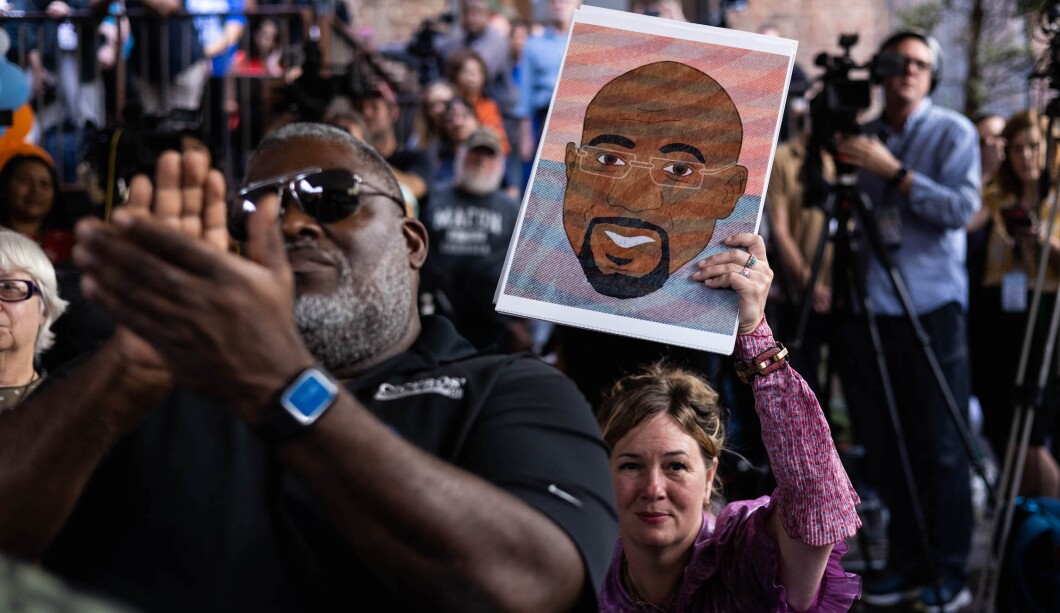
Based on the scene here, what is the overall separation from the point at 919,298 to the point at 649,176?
3017 millimetres

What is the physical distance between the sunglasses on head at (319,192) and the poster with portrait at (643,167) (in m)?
0.33

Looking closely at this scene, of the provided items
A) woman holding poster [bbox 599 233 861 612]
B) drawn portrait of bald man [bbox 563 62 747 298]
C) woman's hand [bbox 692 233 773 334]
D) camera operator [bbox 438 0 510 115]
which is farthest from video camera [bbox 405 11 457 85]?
woman's hand [bbox 692 233 773 334]

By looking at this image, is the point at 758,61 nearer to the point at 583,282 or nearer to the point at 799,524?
the point at 583,282

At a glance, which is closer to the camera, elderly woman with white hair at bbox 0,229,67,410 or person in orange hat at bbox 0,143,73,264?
elderly woman with white hair at bbox 0,229,67,410

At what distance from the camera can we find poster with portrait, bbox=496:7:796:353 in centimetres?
213

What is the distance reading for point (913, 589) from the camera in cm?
460

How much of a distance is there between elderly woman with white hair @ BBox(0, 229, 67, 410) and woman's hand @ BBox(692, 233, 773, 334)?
1587 millimetres

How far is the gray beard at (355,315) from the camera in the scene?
213cm

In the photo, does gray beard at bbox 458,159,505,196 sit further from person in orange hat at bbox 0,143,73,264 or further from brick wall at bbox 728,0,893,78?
brick wall at bbox 728,0,893,78

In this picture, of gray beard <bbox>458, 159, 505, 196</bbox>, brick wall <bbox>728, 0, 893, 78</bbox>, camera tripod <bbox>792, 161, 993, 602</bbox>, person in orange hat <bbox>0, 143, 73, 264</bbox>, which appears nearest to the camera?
camera tripod <bbox>792, 161, 993, 602</bbox>

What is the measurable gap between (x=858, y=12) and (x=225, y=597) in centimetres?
1260

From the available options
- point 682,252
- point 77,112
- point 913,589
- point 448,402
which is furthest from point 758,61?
point 77,112

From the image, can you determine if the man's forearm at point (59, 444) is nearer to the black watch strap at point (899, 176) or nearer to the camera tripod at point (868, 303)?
the camera tripod at point (868, 303)

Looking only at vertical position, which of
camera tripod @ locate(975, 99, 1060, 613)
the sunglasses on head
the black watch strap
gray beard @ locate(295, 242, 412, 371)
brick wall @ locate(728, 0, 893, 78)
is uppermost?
brick wall @ locate(728, 0, 893, 78)
